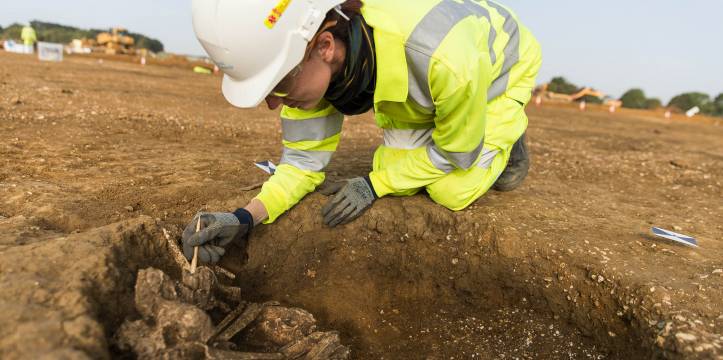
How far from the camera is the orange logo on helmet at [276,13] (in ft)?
5.81

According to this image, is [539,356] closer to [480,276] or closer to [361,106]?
[480,276]

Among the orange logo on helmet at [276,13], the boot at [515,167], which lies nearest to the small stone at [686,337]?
the boot at [515,167]

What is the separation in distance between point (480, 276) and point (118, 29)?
29.7 m

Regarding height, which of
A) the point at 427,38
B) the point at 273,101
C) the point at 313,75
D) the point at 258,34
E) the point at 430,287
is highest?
the point at 427,38

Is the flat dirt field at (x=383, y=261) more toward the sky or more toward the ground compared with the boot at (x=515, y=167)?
more toward the ground

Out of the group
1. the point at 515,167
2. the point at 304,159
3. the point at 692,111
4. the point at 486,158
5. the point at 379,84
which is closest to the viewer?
the point at 379,84

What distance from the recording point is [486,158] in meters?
2.74

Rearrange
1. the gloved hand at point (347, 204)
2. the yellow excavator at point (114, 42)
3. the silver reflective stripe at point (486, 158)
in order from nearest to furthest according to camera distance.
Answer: the gloved hand at point (347, 204) → the silver reflective stripe at point (486, 158) → the yellow excavator at point (114, 42)

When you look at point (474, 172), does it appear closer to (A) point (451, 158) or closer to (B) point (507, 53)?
(A) point (451, 158)

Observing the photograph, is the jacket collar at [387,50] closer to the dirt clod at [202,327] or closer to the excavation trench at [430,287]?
the excavation trench at [430,287]

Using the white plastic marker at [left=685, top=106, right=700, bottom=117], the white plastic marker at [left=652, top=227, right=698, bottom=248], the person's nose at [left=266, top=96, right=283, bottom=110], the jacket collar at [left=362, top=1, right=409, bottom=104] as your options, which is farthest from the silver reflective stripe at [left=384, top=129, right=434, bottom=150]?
the white plastic marker at [left=685, top=106, right=700, bottom=117]

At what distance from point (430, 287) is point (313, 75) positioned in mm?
1257

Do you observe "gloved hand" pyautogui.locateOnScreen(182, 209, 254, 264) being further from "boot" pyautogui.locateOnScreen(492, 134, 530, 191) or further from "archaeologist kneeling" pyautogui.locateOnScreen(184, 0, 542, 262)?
"boot" pyautogui.locateOnScreen(492, 134, 530, 191)

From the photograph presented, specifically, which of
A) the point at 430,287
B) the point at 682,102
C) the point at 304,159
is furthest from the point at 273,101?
the point at 682,102
